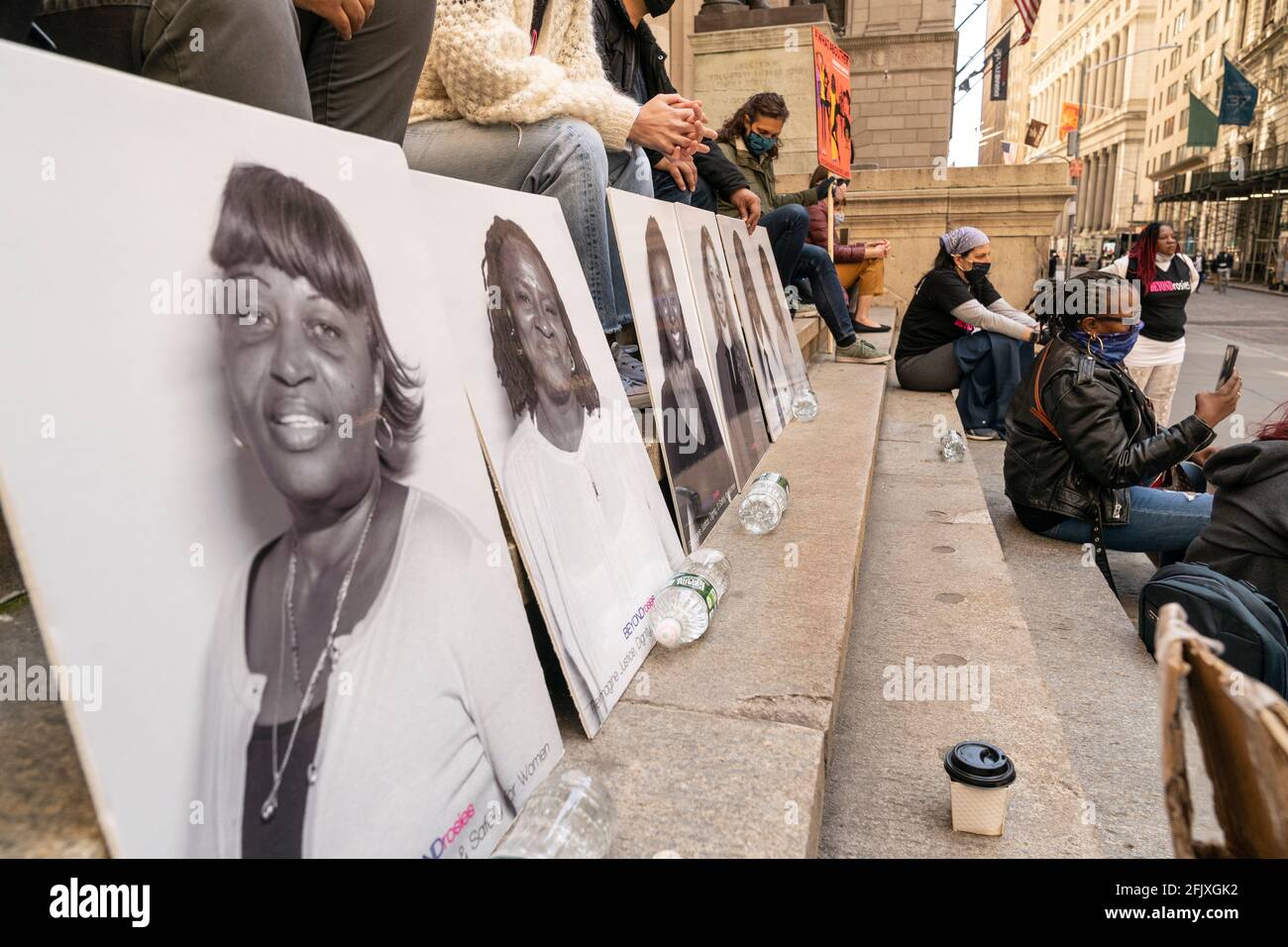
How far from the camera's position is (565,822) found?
1.34 m

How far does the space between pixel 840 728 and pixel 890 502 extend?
7.28 ft

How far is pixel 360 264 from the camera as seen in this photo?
52.8 inches

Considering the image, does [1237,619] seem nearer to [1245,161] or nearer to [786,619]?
[786,619]

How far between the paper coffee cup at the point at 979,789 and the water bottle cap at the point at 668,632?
0.63m

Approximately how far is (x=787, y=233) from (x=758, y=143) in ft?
2.59

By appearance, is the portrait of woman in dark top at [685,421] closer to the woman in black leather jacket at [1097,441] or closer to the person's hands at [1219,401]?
the woman in black leather jacket at [1097,441]

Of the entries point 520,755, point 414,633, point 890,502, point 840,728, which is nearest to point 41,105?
point 414,633

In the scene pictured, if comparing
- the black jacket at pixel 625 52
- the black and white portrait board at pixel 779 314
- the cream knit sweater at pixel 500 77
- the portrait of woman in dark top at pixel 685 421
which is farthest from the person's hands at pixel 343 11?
the black and white portrait board at pixel 779 314

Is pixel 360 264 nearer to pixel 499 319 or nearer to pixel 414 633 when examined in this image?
pixel 499 319

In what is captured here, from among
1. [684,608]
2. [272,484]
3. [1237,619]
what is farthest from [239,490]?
[1237,619]

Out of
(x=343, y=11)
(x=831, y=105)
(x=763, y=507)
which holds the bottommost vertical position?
(x=763, y=507)

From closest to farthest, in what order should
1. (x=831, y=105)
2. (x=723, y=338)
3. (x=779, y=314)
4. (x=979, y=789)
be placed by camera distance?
(x=979, y=789) → (x=723, y=338) → (x=779, y=314) → (x=831, y=105)

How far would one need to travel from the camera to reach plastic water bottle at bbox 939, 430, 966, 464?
499cm

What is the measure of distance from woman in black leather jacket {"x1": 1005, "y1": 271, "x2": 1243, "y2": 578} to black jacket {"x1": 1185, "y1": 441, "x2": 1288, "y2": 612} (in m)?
0.61
